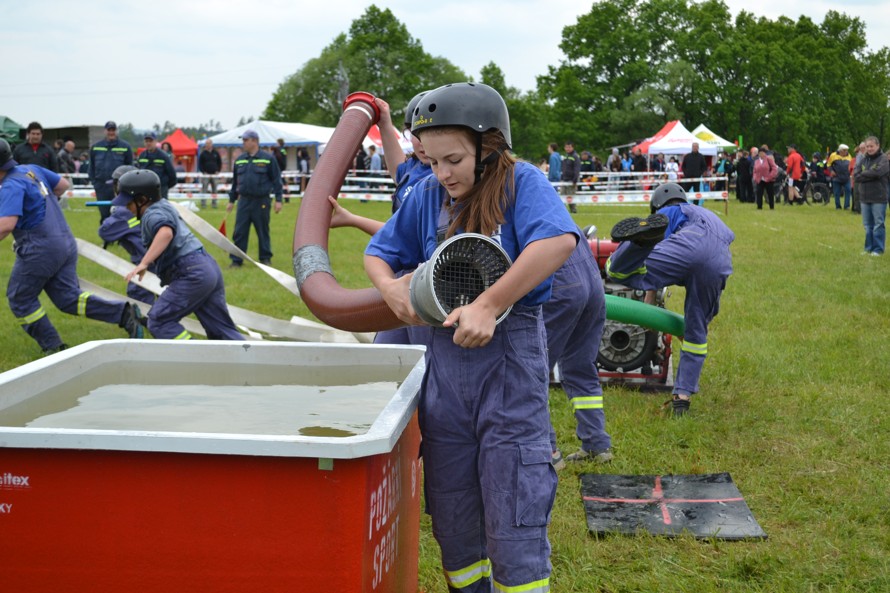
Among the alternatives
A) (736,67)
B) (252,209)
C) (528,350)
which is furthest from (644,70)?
(528,350)

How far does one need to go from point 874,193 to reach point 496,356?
14.6 meters

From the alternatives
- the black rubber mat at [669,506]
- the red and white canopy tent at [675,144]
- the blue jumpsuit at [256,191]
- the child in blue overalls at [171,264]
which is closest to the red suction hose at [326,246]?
the black rubber mat at [669,506]

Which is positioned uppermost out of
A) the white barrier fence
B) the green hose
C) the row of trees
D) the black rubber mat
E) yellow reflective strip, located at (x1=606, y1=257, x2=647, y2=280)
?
the row of trees

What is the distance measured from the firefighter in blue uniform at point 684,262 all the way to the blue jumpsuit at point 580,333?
0.78 meters

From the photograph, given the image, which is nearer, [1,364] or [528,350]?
[528,350]

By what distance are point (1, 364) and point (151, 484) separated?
652 centimetres

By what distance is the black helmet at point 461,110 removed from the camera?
2676mm

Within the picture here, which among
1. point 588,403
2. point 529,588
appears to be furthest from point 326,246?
point 588,403

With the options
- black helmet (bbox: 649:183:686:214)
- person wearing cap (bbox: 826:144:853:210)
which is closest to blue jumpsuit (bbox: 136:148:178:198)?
black helmet (bbox: 649:183:686:214)

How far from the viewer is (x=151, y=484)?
2.28 m

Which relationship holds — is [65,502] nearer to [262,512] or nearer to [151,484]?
[151,484]

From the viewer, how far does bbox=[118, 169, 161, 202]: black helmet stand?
761cm

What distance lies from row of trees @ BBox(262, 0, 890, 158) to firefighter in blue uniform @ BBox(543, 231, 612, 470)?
64083mm

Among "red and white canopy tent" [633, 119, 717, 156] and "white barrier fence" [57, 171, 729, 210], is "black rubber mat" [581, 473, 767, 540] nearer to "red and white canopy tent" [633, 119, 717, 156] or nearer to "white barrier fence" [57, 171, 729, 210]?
"white barrier fence" [57, 171, 729, 210]
